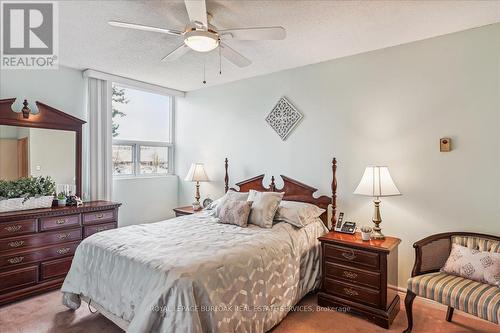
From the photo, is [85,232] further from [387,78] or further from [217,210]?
[387,78]

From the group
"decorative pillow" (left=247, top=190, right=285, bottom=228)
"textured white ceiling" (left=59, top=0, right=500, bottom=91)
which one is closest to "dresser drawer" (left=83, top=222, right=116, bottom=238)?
"decorative pillow" (left=247, top=190, right=285, bottom=228)

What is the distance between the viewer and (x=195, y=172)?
450cm

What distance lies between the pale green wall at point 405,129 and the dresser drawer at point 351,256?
2.24 ft

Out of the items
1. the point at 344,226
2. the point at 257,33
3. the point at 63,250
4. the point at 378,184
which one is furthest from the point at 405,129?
the point at 63,250

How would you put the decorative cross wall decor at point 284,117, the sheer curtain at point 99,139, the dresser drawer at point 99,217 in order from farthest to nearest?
the sheer curtain at point 99,139, the decorative cross wall decor at point 284,117, the dresser drawer at point 99,217

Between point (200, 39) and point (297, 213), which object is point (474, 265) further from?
point (200, 39)

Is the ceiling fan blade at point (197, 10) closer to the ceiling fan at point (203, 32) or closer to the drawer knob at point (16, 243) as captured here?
the ceiling fan at point (203, 32)

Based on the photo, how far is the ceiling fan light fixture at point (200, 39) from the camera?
2.13m

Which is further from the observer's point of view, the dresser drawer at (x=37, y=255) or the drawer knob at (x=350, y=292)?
the dresser drawer at (x=37, y=255)

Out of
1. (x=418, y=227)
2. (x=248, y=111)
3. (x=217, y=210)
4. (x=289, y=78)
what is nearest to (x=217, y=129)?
(x=248, y=111)

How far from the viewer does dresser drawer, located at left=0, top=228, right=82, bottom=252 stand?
2965mm

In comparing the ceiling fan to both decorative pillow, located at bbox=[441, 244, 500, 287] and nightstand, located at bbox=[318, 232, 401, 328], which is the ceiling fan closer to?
nightstand, located at bbox=[318, 232, 401, 328]

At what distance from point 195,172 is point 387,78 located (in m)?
2.91

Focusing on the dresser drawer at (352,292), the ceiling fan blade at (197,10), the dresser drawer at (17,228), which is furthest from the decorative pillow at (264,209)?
the dresser drawer at (17,228)
